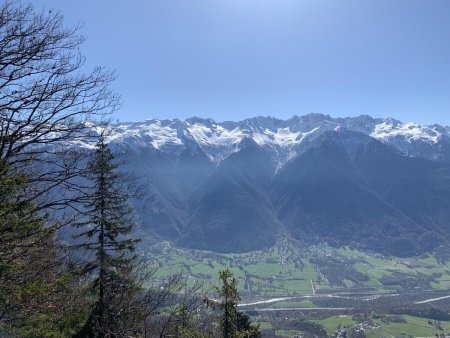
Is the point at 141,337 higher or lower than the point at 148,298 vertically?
lower

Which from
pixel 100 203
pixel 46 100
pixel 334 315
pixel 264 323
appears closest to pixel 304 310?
pixel 334 315

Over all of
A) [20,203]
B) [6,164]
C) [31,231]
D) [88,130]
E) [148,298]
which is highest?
[88,130]

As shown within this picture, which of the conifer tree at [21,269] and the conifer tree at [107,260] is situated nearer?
the conifer tree at [21,269]

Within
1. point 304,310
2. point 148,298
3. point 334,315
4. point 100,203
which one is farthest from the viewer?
point 304,310

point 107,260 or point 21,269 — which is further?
point 107,260

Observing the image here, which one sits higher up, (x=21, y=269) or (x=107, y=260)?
(x=21, y=269)

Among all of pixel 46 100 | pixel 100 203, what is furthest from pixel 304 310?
pixel 46 100

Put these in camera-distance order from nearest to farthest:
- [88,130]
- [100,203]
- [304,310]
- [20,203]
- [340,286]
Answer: [20,203]
[88,130]
[100,203]
[304,310]
[340,286]

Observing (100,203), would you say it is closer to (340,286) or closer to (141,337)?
(141,337)

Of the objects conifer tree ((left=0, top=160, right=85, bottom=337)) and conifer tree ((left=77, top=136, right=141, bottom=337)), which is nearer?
conifer tree ((left=0, top=160, right=85, bottom=337))

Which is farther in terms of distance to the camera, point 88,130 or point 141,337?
point 141,337
